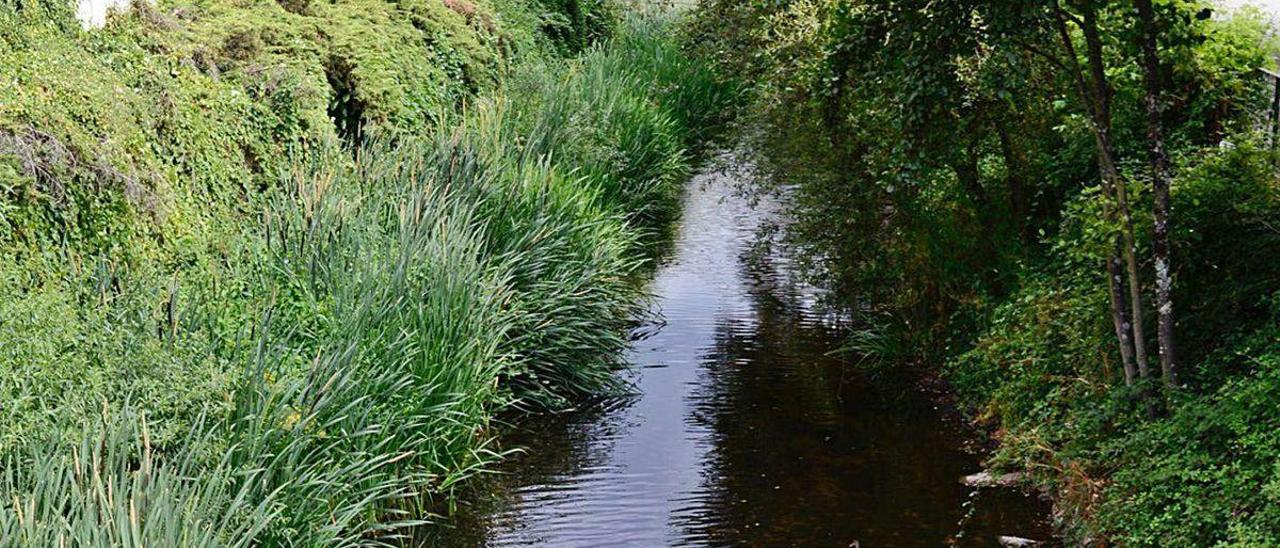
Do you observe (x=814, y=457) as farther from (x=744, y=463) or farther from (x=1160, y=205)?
(x=1160, y=205)

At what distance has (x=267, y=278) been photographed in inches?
301

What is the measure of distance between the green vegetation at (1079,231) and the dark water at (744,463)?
44 centimetres

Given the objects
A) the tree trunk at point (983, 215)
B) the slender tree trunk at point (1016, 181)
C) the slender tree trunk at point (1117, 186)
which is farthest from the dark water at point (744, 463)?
the slender tree trunk at point (1016, 181)

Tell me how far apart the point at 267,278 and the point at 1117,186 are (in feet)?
14.7

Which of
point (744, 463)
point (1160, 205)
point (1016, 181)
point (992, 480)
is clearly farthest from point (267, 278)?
point (1016, 181)

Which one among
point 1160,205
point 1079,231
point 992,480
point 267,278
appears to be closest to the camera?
point 1160,205

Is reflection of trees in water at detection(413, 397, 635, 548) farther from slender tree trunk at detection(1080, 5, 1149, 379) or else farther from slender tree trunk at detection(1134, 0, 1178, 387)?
slender tree trunk at detection(1134, 0, 1178, 387)

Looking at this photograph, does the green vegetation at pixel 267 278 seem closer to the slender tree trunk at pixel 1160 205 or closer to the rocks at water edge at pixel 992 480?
the rocks at water edge at pixel 992 480

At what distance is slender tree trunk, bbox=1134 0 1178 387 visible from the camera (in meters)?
6.99

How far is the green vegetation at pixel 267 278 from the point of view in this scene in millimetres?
5527

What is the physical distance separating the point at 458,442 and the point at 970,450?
3.22 meters

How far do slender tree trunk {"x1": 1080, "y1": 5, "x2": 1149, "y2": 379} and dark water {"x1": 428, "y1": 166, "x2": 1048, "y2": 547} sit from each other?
1.14 m

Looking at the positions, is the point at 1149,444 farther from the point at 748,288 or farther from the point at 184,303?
the point at 748,288

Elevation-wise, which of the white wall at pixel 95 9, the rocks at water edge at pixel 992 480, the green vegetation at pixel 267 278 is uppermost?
the white wall at pixel 95 9
